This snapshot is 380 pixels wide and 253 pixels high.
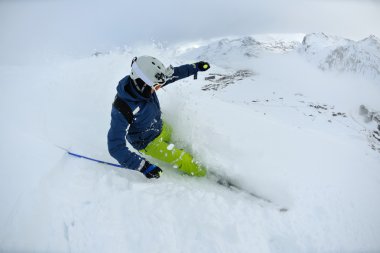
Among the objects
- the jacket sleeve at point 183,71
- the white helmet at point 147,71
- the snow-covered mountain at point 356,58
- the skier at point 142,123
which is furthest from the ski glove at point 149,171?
the snow-covered mountain at point 356,58

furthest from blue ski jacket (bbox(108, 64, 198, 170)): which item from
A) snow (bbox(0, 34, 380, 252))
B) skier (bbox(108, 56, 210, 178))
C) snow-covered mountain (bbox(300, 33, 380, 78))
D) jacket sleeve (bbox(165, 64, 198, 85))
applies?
snow-covered mountain (bbox(300, 33, 380, 78))

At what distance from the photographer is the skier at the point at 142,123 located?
4.26 metres

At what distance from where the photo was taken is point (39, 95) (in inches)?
318

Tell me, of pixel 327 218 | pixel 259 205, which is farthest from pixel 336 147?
pixel 259 205

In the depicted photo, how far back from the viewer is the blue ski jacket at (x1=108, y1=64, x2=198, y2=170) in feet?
14.0

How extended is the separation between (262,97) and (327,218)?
38.5 ft

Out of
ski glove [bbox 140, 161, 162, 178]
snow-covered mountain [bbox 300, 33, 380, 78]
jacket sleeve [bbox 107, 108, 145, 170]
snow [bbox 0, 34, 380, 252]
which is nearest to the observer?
snow [bbox 0, 34, 380, 252]

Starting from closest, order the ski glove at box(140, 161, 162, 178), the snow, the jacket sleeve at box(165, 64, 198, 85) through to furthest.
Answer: the snow < the ski glove at box(140, 161, 162, 178) < the jacket sleeve at box(165, 64, 198, 85)


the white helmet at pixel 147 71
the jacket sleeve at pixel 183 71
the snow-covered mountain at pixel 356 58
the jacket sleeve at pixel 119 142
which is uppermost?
the white helmet at pixel 147 71

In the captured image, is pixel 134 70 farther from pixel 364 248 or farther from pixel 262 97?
pixel 262 97

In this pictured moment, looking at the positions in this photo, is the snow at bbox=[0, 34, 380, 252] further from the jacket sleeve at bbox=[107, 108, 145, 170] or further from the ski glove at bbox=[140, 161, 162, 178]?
the jacket sleeve at bbox=[107, 108, 145, 170]

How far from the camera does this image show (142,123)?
473 centimetres

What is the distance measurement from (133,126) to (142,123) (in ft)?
0.56

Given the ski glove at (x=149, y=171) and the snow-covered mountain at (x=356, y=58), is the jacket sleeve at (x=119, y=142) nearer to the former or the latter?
the ski glove at (x=149, y=171)
